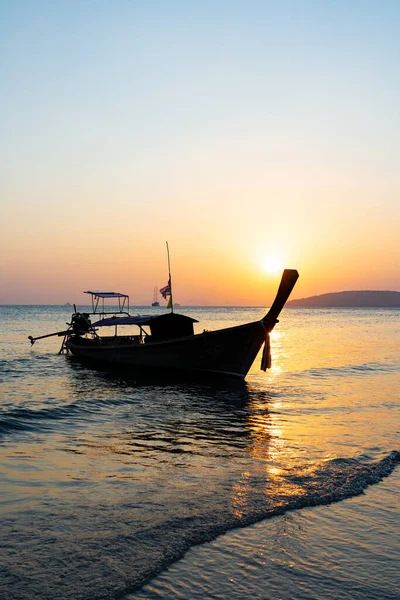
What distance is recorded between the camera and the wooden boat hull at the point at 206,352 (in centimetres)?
2425

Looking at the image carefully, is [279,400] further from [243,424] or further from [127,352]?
[127,352]

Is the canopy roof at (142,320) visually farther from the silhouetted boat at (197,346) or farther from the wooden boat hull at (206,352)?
the wooden boat hull at (206,352)

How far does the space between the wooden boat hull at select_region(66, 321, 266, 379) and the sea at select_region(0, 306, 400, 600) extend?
18.6 feet

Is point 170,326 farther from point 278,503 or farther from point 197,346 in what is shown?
point 278,503

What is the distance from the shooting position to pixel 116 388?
950 inches

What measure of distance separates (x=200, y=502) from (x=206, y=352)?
17302mm

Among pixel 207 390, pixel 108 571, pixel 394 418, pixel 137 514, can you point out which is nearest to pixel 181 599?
pixel 108 571

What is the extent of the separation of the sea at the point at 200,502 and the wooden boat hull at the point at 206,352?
5.68 m

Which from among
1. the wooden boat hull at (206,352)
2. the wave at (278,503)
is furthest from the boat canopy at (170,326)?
the wave at (278,503)

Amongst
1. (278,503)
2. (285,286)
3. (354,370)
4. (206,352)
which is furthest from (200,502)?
(354,370)

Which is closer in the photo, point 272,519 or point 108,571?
point 108,571

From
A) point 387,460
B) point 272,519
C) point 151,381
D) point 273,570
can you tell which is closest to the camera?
point 273,570

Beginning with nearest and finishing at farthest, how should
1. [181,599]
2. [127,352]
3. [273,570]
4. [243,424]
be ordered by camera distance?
[181,599]
[273,570]
[243,424]
[127,352]

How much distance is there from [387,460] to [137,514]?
18.7 feet
